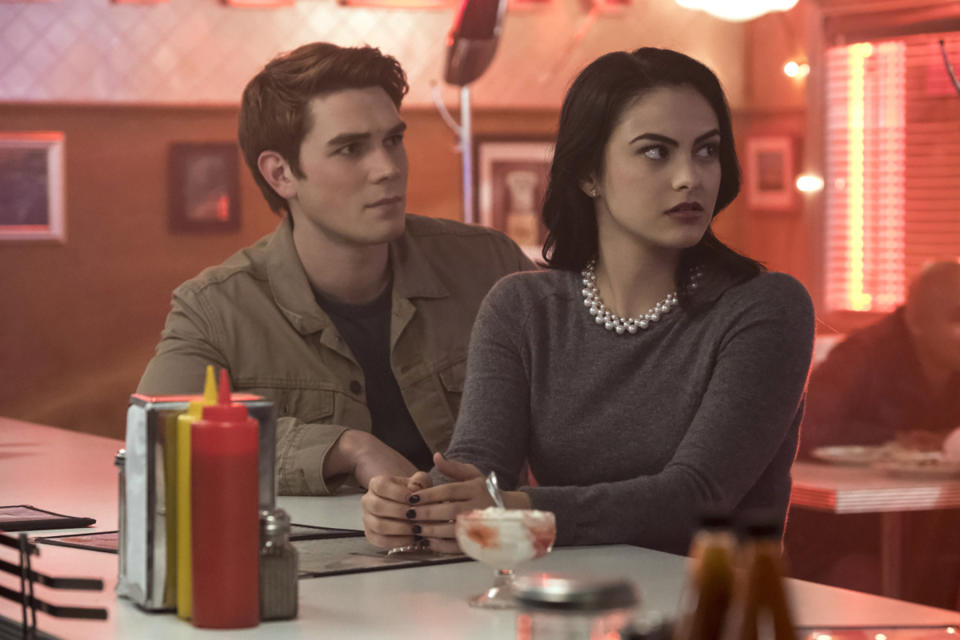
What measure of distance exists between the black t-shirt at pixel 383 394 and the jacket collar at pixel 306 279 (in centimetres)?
5

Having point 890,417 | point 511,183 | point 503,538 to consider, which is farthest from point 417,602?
point 511,183

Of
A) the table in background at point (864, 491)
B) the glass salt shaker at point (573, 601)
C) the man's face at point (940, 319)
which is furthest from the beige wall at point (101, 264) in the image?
the glass salt shaker at point (573, 601)

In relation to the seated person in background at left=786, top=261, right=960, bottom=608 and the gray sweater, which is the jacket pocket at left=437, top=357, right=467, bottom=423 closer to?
the gray sweater

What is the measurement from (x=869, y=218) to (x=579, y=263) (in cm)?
424

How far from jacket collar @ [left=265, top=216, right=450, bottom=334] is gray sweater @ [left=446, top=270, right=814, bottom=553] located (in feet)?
1.54

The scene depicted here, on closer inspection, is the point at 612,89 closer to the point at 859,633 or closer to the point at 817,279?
the point at 859,633

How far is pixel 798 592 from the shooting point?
133 cm

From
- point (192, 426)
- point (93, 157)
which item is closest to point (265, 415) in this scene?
point (192, 426)

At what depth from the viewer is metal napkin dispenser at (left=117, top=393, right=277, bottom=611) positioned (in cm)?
120

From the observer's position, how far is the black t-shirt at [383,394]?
2.32 meters

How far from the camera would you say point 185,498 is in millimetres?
1187

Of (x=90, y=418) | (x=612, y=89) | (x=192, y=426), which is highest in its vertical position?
(x=612, y=89)

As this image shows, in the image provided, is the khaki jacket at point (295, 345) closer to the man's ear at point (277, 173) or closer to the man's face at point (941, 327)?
the man's ear at point (277, 173)

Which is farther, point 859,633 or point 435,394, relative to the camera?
point 435,394
